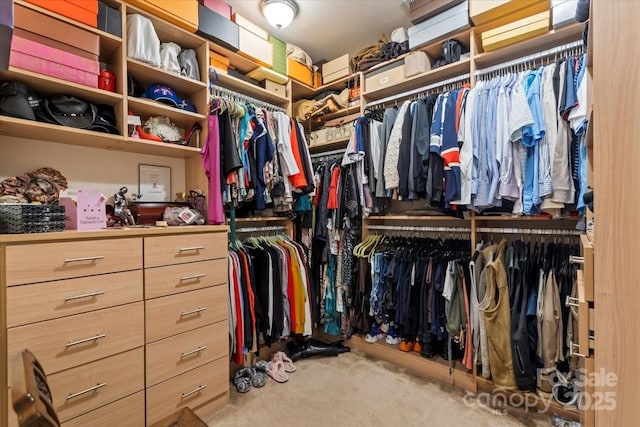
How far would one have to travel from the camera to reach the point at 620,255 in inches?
27.2

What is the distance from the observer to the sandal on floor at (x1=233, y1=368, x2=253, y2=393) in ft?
6.59

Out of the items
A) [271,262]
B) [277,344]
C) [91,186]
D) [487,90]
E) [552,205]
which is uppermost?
[487,90]

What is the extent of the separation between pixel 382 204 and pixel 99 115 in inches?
77.2

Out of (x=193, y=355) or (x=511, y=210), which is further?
(x=511, y=210)

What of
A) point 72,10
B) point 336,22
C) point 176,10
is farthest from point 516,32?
point 72,10

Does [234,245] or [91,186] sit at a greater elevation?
[91,186]

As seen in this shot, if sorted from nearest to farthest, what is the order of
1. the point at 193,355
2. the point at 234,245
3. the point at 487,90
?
the point at 193,355, the point at 487,90, the point at 234,245

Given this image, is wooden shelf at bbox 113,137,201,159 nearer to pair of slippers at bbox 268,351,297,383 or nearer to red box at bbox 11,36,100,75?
red box at bbox 11,36,100,75

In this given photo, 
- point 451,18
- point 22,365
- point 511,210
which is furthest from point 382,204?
point 22,365

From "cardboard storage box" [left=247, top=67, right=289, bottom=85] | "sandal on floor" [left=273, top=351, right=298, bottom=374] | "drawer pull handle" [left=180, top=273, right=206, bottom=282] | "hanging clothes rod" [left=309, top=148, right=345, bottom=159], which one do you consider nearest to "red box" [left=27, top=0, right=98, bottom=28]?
"cardboard storage box" [left=247, top=67, right=289, bottom=85]

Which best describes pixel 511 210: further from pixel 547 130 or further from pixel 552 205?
pixel 547 130

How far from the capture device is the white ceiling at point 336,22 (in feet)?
7.52

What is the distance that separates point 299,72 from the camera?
273 centimetres

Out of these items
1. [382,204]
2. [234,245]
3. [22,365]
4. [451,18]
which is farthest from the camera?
[382,204]
